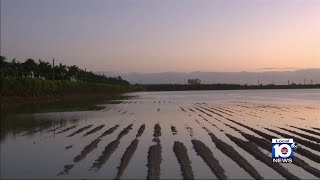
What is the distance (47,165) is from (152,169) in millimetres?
3447

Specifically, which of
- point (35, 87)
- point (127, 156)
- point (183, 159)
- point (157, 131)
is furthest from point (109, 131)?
point (35, 87)

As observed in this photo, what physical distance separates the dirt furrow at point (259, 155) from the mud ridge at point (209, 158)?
151cm

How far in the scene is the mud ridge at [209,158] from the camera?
13.2 metres

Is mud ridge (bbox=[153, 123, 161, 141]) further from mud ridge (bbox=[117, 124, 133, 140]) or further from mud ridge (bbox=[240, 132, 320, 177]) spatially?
mud ridge (bbox=[240, 132, 320, 177])

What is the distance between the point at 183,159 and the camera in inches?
611

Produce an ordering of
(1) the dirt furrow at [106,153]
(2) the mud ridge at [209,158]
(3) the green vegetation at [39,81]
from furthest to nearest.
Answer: (3) the green vegetation at [39,81] < (1) the dirt furrow at [106,153] < (2) the mud ridge at [209,158]

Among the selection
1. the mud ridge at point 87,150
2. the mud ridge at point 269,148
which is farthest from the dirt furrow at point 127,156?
the mud ridge at point 269,148

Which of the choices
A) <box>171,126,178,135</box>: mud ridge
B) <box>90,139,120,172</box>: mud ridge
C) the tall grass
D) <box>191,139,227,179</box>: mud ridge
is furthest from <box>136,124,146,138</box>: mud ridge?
the tall grass

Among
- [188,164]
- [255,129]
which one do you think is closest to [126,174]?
[188,164]

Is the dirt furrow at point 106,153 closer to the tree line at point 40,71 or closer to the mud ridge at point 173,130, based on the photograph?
the mud ridge at point 173,130

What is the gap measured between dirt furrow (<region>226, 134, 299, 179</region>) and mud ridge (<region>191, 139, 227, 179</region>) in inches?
59.6

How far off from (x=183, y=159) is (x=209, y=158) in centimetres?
92

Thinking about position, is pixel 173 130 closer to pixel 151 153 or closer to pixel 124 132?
pixel 124 132

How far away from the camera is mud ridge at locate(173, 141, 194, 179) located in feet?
42.4
